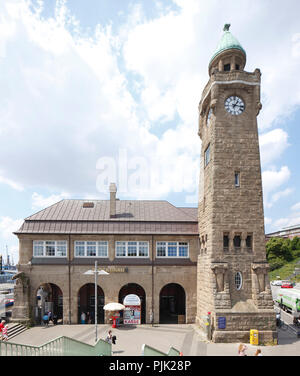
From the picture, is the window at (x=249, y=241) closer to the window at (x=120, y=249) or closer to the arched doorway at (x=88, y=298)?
→ the window at (x=120, y=249)

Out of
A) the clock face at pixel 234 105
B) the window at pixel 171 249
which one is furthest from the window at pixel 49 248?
the clock face at pixel 234 105

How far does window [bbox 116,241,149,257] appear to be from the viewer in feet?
92.3

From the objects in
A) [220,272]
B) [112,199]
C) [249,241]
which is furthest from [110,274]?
[249,241]

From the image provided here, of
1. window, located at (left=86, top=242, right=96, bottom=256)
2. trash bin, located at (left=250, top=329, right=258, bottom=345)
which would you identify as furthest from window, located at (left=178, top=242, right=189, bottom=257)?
trash bin, located at (left=250, top=329, right=258, bottom=345)

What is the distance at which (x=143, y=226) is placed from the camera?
28625 mm

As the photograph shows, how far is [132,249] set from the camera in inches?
1111

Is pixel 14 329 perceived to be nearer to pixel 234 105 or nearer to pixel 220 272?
pixel 220 272

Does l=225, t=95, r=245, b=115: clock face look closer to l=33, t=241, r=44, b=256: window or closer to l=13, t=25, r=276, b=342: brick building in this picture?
l=13, t=25, r=276, b=342: brick building

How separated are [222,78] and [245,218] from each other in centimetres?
1306

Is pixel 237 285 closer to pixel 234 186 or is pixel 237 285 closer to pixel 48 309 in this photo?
pixel 234 186

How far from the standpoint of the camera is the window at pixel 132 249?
2812cm

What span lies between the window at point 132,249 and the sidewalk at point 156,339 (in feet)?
22.7

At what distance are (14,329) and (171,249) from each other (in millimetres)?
16459
